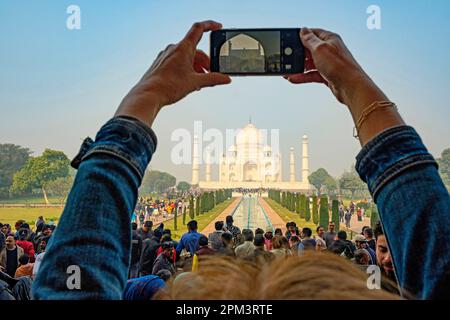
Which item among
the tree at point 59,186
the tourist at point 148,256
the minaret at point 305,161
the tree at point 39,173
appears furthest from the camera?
the minaret at point 305,161

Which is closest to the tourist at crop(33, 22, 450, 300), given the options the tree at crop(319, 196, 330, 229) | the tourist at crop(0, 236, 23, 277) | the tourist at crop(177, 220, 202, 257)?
the tourist at crop(177, 220, 202, 257)

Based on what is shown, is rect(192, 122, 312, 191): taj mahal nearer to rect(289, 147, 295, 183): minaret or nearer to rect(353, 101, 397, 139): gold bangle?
rect(289, 147, 295, 183): minaret

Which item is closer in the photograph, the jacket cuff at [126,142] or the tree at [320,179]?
the jacket cuff at [126,142]

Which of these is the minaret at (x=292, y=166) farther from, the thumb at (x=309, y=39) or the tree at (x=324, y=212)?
the thumb at (x=309, y=39)

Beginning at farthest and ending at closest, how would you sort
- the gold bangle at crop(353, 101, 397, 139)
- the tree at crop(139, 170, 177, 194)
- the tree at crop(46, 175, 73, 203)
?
the tree at crop(139, 170, 177, 194) < the tree at crop(46, 175, 73, 203) < the gold bangle at crop(353, 101, 397, 139)

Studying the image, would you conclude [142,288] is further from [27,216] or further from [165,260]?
[27,216]

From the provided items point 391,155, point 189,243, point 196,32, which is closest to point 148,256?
point 189,243

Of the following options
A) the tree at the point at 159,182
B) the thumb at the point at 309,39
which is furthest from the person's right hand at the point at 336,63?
the tree at the point at 159,182
